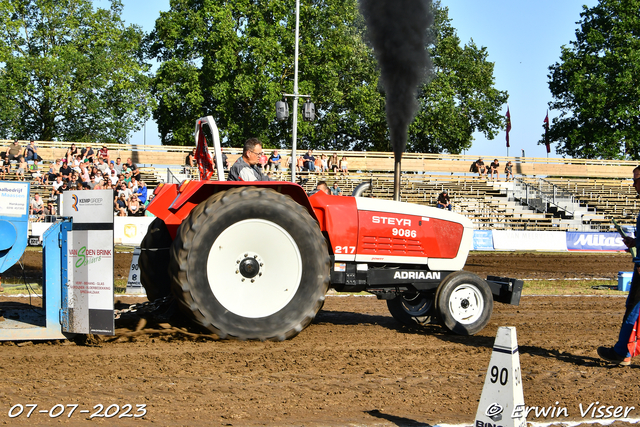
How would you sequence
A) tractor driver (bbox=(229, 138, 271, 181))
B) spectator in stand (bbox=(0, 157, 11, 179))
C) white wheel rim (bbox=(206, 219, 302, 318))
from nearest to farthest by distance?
white wheel rim (bbox=(206, 219, 302, 318))
tractor driver (bbox=(229, 138, 271, 181))
spectator in stand (bbox=(0, 157, 11, 179))

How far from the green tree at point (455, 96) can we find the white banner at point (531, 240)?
809 inches

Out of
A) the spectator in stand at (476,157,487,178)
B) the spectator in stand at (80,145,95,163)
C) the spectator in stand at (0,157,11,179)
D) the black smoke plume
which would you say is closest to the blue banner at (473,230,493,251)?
the spectator in stand at (476,157,487,178)

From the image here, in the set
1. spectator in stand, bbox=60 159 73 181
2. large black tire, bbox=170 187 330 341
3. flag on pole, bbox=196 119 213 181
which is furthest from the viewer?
spectator in stand, bbox=60 159 73 181

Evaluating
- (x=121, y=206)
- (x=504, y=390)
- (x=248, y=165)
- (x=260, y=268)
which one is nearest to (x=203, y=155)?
(x=248, y=165)

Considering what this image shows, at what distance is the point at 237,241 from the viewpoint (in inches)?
213

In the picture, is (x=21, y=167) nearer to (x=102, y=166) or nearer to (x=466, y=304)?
(x=102, y=166)

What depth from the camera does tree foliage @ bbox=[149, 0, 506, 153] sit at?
115 ft

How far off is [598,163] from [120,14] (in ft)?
103

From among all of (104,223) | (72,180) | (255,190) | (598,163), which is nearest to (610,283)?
(255,190)

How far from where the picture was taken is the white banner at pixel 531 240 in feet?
70.7

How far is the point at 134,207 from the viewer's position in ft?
63.8

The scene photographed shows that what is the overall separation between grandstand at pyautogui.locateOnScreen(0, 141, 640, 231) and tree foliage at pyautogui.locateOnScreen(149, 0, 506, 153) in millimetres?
6102

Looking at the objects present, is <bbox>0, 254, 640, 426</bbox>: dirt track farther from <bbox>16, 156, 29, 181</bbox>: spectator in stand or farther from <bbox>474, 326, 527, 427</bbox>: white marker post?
<bbox>16, 156, 29, 181</bbox>: spectator in stand

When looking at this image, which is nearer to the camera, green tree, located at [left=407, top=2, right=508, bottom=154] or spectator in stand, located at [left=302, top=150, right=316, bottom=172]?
spectator in stand, located at [left=302, top=150, right=316, bottom=172]
